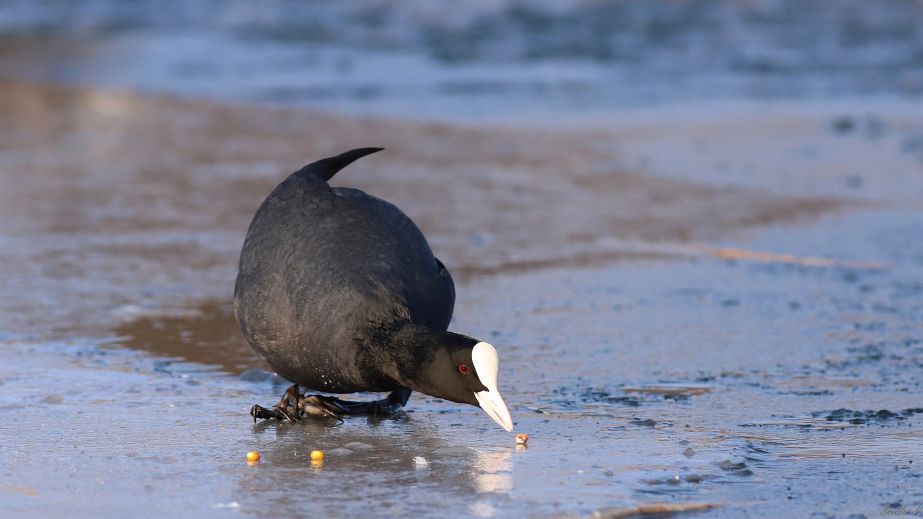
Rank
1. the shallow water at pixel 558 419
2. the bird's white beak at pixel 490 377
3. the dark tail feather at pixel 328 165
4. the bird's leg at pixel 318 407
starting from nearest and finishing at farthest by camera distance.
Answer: the shallow water at pixel 558 419 → the bird's white beak at pixel 490 377 → the bird's leg at pixel 318 407 → the dark tail feather at pixel 328 165

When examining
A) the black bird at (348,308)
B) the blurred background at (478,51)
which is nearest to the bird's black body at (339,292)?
the black bird at (348,308)

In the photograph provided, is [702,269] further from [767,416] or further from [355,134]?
[355,134]

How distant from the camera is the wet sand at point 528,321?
3.84 meters

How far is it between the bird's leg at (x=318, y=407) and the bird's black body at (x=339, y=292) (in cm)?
11

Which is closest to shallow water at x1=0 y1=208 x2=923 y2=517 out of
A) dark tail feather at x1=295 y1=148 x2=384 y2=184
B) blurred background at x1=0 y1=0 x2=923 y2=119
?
dark tail feather at x1=295 y1=148 x2=384 y2=184

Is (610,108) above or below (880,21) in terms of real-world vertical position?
below

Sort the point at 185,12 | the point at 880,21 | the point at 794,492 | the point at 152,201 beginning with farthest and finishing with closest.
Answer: the point at 185,12 < the point at 880,21 < the point at 152,201 < the point at 794,492

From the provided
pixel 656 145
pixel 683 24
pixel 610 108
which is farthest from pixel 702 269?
pixel 683 24

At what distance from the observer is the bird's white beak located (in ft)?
13.0

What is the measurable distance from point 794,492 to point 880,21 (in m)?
15.7

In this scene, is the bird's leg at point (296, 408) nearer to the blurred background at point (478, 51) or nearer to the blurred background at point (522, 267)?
the blurred background at point (522, 267)

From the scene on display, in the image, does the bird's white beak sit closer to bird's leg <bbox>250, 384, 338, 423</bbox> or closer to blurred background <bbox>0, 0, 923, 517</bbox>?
blurred background <bbox>0, 0, 923, 517</bbox>

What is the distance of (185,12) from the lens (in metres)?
21.6

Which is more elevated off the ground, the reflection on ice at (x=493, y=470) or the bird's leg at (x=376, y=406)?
the bird's leg at (x=376, y=406)
